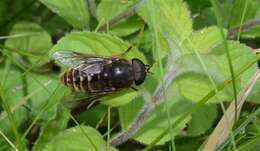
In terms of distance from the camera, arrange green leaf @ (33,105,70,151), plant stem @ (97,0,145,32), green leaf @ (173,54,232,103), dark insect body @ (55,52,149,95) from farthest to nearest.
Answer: plant stem @ (97,0,145,32) → green leaf @ (33,105,70,151) → dark insect body @ (55,52,149,95) → green leaf @ (173,54,232,103)

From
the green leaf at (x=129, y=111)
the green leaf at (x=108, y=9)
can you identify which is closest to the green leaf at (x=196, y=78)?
the green leaf at (x=129, y=111)

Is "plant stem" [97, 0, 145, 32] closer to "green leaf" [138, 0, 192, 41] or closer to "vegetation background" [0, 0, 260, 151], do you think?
"vegetation background" [0, 0, 260, 151]

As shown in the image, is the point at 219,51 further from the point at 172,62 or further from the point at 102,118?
the point at 102,118

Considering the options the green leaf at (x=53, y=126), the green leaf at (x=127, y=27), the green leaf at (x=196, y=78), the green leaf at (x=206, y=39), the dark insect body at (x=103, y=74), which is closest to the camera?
the green leaf at (x=196, y=78)

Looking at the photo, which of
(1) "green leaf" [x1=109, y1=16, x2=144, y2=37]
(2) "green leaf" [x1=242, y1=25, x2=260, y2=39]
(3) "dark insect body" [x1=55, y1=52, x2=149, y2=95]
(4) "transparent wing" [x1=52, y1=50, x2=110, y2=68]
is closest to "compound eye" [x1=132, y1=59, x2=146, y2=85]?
(3) "dark insect body" [x1=55, y1=52, x2=149, y2=95]

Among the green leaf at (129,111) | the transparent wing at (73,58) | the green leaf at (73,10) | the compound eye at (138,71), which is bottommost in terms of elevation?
the green leaf at (129,111)

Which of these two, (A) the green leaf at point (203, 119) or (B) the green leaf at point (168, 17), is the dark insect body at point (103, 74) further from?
(A) the green leaf at point (203, 119)

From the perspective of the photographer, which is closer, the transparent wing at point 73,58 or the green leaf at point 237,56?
the green leaf at point 237,56
